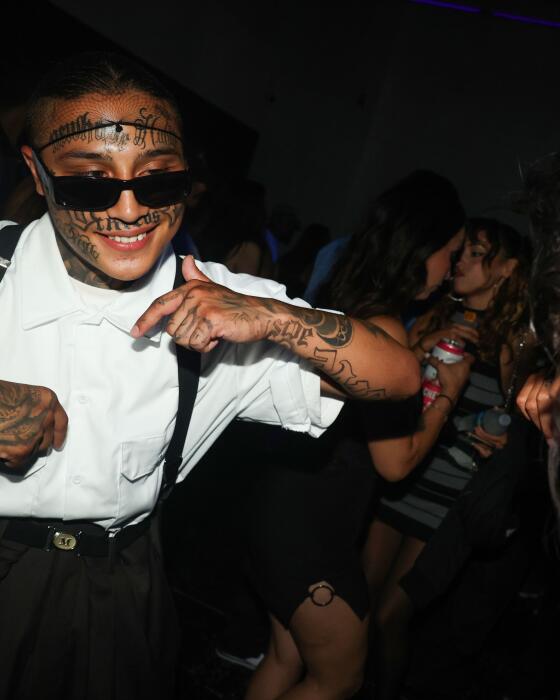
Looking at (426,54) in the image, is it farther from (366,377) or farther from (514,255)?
(366,377)

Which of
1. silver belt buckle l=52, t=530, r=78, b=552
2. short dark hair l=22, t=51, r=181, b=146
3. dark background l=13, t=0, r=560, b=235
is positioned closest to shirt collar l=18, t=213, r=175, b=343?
short dark hair l=22, t=51, r=181, b=146

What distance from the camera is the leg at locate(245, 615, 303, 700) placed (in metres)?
2.18

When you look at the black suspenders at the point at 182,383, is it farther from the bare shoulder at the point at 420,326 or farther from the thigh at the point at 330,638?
the bare shoulder at the point at 420,326

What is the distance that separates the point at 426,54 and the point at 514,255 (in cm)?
677

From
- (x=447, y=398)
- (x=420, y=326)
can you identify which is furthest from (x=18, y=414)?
(x=420, y=326)

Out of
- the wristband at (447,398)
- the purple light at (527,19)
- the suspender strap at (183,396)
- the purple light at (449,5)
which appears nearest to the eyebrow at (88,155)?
the suspender strap at (183,396)

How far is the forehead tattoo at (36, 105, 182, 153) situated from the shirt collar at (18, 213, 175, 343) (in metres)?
0.22

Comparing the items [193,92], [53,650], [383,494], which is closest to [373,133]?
[193,92]

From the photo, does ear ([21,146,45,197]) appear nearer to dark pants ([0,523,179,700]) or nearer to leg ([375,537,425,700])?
dark pants ([0,523,179,700])

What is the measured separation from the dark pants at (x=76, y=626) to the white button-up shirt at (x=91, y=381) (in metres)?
0.12

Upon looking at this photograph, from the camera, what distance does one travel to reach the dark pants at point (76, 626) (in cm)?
134

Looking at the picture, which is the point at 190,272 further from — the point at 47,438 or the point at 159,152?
the point at 47,438

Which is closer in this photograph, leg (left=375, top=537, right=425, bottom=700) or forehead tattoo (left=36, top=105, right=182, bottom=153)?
forehead tattoo (left=36, top=105, right=182, bottom=153)

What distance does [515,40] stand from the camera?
7.77m
